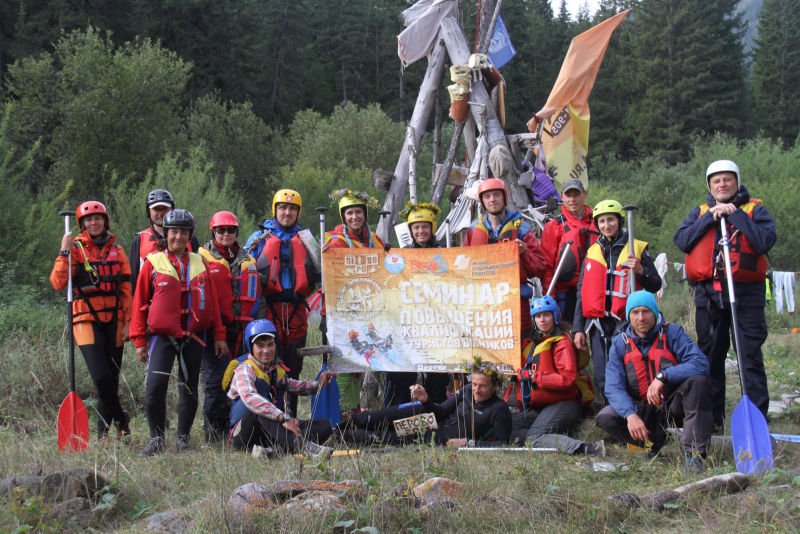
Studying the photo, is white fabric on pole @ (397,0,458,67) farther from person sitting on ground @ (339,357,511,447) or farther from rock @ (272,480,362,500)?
rock @ (272,480,362,500)

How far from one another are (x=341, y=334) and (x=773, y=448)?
3.70 metres

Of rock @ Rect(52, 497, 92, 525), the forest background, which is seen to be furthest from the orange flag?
the forest background

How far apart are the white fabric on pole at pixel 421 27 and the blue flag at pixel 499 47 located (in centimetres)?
68

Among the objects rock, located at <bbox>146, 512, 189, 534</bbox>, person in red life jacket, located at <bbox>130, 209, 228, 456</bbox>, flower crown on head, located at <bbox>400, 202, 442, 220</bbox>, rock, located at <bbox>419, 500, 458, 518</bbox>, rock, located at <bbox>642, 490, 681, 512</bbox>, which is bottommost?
rock, located at <bbox>642, 490, 681, 512</bbox>

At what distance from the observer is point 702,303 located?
6.27m

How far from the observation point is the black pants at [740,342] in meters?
5.98

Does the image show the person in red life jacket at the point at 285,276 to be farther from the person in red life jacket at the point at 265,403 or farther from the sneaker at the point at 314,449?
the sneaker at the point at 314,449

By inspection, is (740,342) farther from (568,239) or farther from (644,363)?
(568,239)

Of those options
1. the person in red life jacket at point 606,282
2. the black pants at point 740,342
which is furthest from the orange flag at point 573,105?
the black pants at point 740,342

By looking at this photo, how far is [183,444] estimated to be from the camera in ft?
20.0

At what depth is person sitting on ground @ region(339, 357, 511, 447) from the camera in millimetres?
6289

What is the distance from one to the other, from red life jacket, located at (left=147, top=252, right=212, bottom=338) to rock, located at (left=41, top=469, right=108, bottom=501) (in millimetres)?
1621

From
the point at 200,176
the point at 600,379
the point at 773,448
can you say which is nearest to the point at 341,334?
the point at 600,379

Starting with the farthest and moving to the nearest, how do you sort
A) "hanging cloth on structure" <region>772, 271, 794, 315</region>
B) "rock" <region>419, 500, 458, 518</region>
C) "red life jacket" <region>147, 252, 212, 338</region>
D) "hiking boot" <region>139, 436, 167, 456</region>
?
"hanging cloth on structure" <region>772, 271, 794, 315</region>, "red life jacket" <region>147, 252, 212, 338</region>, "hiking boot" <region>139, 436, 167, 456</region>, "rock" <region>419, 500, 458, 518</region>
